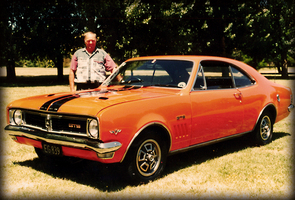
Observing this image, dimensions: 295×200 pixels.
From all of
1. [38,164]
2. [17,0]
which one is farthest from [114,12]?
[38,164]

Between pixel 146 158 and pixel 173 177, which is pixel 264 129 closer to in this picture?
pixel 173 177

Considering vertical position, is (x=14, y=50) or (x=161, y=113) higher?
(x=14, y=50)

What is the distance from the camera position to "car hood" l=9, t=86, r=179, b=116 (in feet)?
12.5

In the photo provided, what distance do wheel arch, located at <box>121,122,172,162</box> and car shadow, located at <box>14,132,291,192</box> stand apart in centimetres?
37

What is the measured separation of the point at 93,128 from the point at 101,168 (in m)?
1.47

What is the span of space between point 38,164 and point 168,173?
208cm

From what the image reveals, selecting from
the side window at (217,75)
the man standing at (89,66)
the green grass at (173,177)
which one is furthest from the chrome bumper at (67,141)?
the side window at (217,75)

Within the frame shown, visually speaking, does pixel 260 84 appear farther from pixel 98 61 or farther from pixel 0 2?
pixel 0 2

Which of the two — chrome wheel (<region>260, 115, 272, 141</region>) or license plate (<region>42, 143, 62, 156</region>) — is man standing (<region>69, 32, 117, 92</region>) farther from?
chrome wheel (<region>260, 115, 272, 141</region>)

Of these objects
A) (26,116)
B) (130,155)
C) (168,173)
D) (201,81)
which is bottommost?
(168,173)

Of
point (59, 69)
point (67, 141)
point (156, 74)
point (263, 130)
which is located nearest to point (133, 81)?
point (156, 74)

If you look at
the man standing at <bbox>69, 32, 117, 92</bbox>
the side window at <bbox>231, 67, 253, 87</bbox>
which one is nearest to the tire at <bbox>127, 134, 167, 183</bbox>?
the side window at <bbox>231, 67, 253, 87</bbox>

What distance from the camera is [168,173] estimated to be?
15.6ft

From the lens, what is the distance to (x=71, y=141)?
3.80 meters
